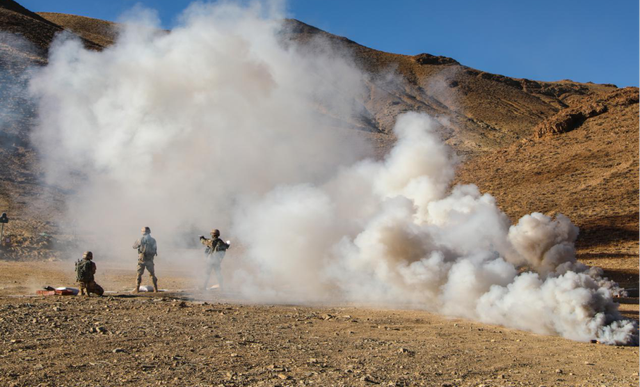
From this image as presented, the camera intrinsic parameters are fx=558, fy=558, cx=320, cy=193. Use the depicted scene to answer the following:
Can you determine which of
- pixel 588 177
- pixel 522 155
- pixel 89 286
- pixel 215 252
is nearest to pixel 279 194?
pixel 215 252

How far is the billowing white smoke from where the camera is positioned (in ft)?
49.0

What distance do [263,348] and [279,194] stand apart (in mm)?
11523

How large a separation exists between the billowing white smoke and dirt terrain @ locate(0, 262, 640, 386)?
4.38ft

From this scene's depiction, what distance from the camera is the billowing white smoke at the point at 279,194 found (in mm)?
14922

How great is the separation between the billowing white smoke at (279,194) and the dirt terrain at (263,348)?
1.34m

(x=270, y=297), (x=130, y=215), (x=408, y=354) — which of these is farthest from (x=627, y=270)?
(x=130, y=215)

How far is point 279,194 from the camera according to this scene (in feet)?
66.4

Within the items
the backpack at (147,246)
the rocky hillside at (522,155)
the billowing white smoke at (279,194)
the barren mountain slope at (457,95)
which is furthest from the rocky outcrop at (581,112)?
the backpack at (147,246)

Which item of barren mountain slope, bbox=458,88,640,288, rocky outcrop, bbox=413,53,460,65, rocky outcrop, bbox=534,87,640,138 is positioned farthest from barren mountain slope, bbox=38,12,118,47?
barren mountain slope, bbox=458,88,640,288

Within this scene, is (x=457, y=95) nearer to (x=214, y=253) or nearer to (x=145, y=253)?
(x=214, y=253)

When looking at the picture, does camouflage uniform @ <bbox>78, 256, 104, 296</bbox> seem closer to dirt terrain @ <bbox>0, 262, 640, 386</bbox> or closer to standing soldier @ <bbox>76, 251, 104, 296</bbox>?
standing soldier @ <bbox>76, 251, 104, 296</bbox>

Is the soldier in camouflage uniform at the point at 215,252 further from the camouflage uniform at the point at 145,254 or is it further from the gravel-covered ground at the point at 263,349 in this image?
the gravel-covered ground at the point at 263,349

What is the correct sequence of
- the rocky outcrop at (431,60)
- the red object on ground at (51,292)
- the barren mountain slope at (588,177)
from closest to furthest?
1. the red object on ground at (51,292)
2. the barren mountain slope at (588,177)
3. the rocky outcrop at (431,60)

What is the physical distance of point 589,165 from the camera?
40.3 metres
